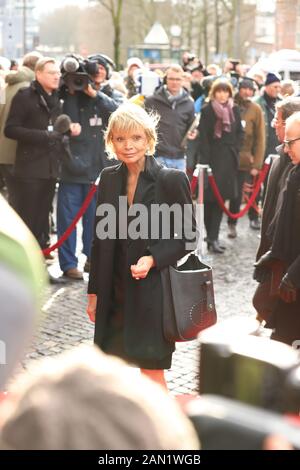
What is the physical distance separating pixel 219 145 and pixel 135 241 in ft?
21.1

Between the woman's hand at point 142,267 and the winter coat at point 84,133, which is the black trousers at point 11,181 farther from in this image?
the woman's hand at point 142,267

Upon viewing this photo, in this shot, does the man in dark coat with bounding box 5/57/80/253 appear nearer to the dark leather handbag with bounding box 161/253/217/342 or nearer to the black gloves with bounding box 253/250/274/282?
the black gloves with bounding box 253/250/274/282

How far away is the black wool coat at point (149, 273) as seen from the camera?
14.3ft

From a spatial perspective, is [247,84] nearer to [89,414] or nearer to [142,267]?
[142,267]

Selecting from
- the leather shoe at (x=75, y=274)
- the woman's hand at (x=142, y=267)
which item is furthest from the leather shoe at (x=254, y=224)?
the woman's hand at (x=142, y=267)

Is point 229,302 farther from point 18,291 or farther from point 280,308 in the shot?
point 18,291

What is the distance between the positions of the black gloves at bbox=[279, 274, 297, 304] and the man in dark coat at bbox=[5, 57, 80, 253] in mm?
4004

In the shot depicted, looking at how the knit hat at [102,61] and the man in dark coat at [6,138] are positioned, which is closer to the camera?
the man in dark coat at [6,138]

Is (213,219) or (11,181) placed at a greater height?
(11,181)

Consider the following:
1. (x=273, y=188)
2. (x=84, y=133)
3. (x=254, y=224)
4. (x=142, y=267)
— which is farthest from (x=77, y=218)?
(x=142, y=267)

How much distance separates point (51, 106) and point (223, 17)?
4976cm

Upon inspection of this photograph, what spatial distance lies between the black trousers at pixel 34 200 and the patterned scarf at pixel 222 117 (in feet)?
8.48

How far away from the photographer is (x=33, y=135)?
8.21 meters

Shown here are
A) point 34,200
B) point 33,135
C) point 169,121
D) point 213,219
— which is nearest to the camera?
point 33,135
